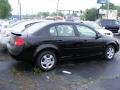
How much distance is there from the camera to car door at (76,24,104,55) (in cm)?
920

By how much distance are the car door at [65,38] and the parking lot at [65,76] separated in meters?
0.57

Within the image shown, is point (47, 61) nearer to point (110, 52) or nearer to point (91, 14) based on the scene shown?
point (110, 52)

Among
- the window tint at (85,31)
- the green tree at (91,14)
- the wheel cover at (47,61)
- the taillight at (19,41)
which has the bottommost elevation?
the wheel cover at (47,61)

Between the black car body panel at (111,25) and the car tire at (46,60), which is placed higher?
the black car body panel at (111,25)

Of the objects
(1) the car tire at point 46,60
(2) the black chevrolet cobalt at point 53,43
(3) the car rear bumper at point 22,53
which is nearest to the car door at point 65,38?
(2) the black chevrolet cobalt at point 53,43

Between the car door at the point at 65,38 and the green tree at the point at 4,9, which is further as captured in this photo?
the green tree at the point at 4,9

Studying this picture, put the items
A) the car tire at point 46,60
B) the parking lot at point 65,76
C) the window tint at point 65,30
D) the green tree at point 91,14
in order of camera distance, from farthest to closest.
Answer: the green tree at point 91,14 < the window tint at point 65,30 < the car tire at point 46,60 < the parking lot at point 65,76

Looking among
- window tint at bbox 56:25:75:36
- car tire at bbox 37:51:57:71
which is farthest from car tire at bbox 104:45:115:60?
car tire at bbox 37:51:57:71

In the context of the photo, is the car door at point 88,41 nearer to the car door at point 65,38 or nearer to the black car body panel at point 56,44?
the black car body panel at point 56,44

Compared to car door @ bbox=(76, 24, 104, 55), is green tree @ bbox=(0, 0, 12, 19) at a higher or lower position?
higher

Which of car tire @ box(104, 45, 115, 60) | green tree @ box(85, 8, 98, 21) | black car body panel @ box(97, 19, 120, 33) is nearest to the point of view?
car tire @ box(104, 45, 115, 60)

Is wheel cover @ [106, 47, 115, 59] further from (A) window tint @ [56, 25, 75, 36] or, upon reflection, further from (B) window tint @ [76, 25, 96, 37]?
(A) window tint @ [56, 25, 75, 36]

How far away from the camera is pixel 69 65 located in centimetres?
923

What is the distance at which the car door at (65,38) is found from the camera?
8589 mm
